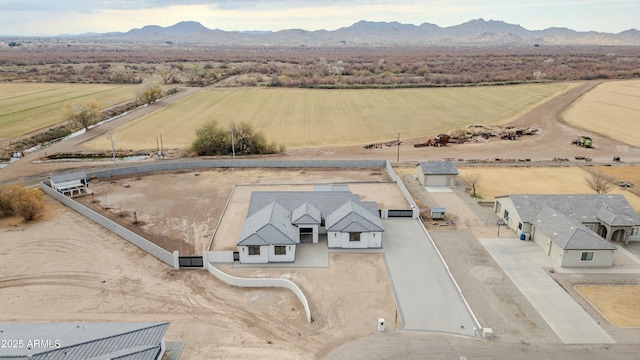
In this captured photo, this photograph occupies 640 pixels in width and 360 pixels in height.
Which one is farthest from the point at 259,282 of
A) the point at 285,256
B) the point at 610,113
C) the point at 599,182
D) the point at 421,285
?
the point at 610,113

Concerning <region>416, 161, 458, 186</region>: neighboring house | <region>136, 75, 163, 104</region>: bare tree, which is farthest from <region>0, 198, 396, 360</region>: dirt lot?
<region>136, 75, 163, 104</region>: bare tree

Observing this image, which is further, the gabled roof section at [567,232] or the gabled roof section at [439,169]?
the gabled roof section at [439,169]

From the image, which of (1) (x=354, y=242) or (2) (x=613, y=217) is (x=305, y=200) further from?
(2) (x=613, y=217)

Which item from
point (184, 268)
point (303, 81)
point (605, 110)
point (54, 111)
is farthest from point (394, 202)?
point (303, 81)

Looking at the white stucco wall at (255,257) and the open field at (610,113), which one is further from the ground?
the open field at (610,113)

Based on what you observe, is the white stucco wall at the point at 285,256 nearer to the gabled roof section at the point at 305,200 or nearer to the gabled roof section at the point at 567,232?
the gabled roof section at the point at 305,200

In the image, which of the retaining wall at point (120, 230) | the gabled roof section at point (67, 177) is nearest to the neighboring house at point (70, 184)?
the gabled roof section at point (67, 177)
